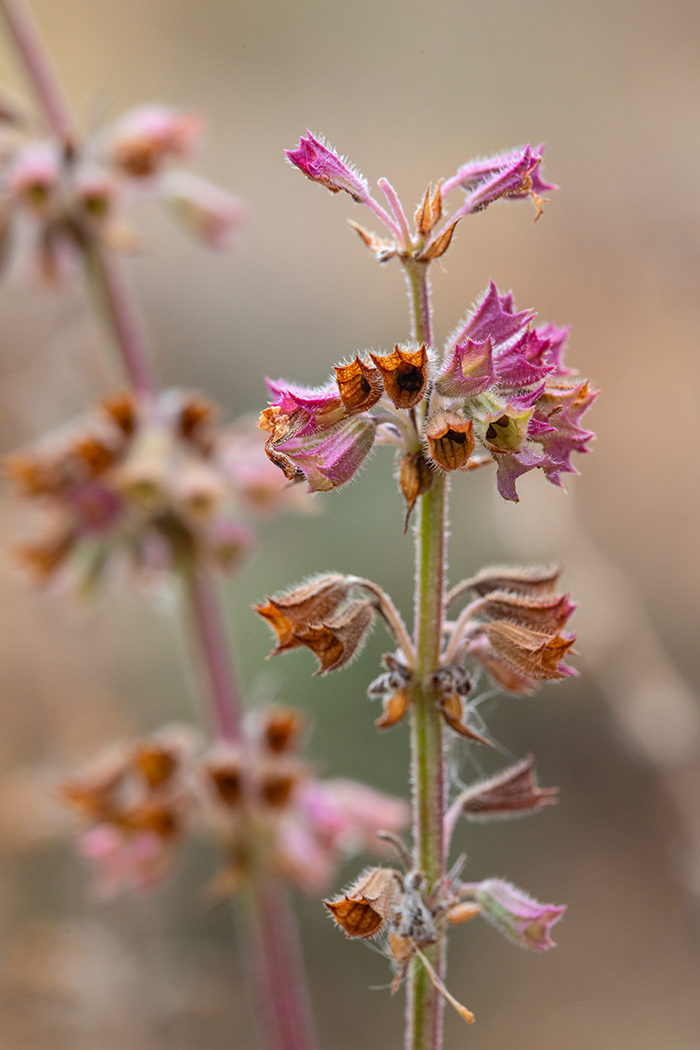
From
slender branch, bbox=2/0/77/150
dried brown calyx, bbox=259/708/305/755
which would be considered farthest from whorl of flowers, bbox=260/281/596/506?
slender branch, bbox=2/0/77/150

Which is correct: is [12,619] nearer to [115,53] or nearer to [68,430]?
[68,430]

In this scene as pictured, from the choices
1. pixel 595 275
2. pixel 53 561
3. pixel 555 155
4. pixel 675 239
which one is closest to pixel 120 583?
pixel 53 561

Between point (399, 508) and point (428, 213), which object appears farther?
point (399, 508)

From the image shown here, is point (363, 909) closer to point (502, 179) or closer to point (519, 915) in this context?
point (519, 915)

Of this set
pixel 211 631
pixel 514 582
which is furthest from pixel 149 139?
pixel 514 582

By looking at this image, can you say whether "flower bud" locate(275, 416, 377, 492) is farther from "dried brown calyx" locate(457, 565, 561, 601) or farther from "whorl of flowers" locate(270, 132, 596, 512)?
"dried brown calyx" locate(457, 565, 561, 601)
